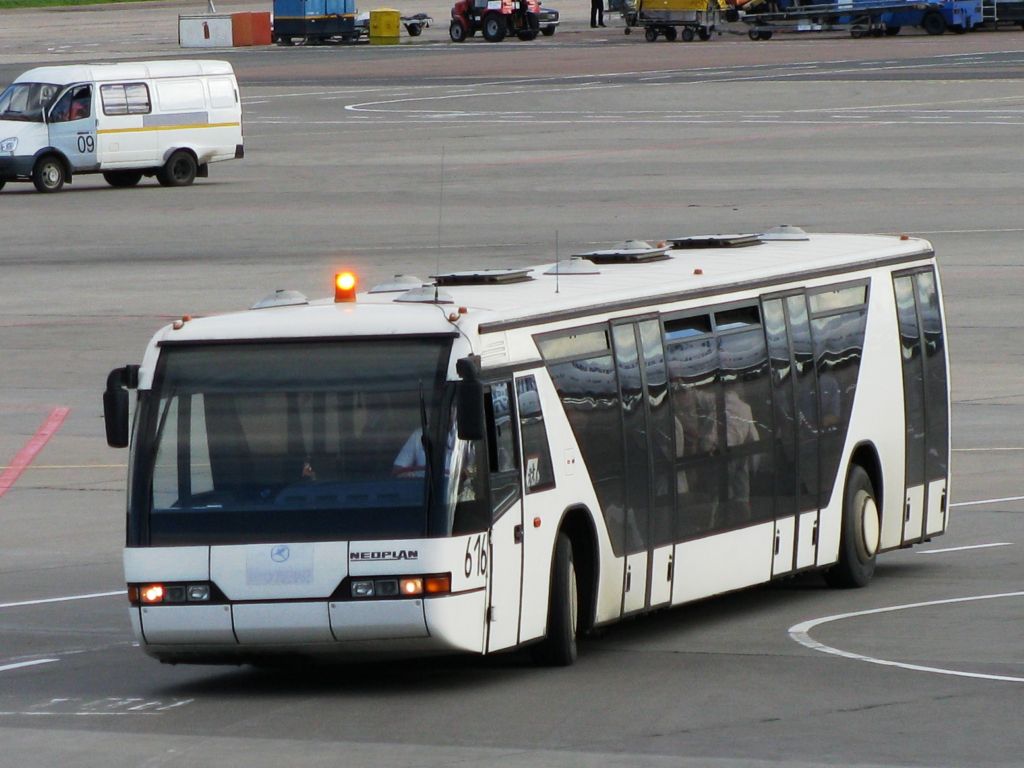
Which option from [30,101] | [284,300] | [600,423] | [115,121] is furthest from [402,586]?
[30,101]

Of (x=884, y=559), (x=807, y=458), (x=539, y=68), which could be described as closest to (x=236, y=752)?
(x=807, y=458)

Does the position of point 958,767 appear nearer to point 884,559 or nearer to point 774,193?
point 884,559

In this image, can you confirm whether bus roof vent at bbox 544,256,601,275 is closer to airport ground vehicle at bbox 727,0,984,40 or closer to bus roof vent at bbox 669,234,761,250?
bus roof vent at bbox 669,234,761,250

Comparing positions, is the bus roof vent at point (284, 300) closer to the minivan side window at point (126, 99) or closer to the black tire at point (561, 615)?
the black tire at point (561, 615)

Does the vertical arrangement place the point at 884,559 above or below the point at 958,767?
below

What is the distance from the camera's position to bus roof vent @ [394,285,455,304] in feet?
39.4

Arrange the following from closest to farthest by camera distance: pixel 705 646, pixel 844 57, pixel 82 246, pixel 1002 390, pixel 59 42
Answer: pixel 705 646, pixel 1002 390, pixel 82 246, pixel 844 57, pixel 59 42

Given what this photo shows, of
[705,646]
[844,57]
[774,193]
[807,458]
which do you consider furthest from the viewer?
[844,57]

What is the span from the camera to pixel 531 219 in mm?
40562

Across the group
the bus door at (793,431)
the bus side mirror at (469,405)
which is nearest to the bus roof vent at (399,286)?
the bus side mirror at (469,405)

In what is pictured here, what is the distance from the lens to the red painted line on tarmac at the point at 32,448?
20875 millimetres

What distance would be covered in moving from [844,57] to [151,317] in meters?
53.6

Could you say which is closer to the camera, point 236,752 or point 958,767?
point 958,767

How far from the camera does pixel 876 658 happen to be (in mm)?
12492
